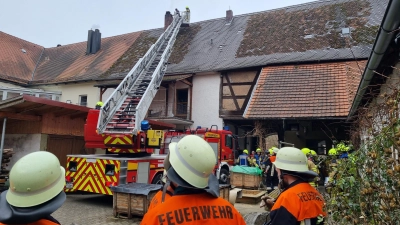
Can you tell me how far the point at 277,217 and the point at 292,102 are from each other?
1186 centimetres

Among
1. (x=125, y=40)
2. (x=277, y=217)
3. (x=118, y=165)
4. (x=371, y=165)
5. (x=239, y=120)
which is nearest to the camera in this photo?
(x=371, y=165)

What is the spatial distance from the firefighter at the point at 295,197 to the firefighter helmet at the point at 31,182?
1695 millimetres

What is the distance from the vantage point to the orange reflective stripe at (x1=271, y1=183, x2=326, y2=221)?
2494 millimetres

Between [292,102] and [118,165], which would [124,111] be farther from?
[292,102]

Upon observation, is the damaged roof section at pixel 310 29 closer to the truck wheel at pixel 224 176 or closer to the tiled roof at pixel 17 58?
the truck wheel at pixel 224 176

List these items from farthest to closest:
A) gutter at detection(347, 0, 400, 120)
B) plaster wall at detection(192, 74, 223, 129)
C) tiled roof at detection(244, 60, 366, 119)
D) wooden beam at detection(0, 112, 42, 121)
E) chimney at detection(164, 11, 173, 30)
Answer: chimney at detection(164, 11, 173, 30)
plaster wall at detection(192, 74, 223, 129)
tiled roof at detection(244, 60, 366, 119)
wooden beam at detection(0, 112, 42, 121)
gutter at detection(347, 0, 400, 120)

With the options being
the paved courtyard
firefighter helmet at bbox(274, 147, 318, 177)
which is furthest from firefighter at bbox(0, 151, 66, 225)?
the paved courtyard

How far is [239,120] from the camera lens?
16.3 meters

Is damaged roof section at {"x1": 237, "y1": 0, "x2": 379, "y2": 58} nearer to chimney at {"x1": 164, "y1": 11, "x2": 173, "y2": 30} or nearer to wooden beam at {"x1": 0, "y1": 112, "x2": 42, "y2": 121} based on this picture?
chimney at {"x1": 164, "y1": 11, "x2": 173, "y2": 30}

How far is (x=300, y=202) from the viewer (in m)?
2.54

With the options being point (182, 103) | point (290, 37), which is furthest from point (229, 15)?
point (182, 103)

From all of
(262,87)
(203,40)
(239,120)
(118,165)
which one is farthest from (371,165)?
(203,40)

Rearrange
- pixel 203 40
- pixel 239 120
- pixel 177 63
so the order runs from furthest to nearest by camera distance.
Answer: pixel 203 40 → pixel 177 63 → pixel 239 120

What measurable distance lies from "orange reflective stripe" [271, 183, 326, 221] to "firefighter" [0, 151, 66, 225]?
170 centimetres
